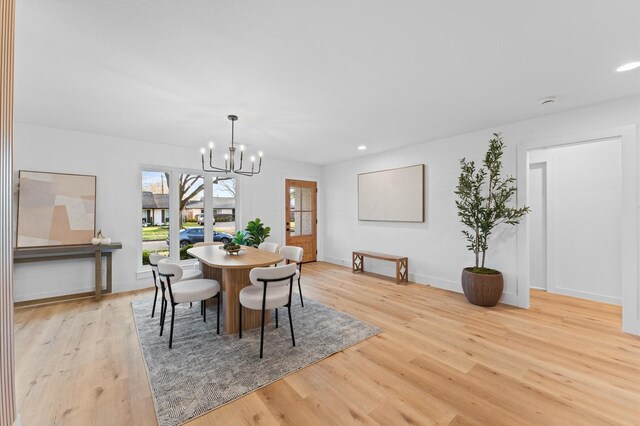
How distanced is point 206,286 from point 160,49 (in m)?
2.22

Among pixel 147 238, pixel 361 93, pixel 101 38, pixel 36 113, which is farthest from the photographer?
pixel 147 238

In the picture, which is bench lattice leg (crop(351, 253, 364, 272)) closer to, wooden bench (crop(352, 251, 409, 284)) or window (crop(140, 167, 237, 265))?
wooden bench (crop(352, 251, 409, 284))

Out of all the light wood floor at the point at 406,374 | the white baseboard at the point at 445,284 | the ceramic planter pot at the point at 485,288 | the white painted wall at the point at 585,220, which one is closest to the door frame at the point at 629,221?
the light wood floor at the point at 406,374

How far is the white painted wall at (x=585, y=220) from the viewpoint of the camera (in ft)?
11.9

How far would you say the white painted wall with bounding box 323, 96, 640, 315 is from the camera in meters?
3.18

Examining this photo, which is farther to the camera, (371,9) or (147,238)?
(147,238)

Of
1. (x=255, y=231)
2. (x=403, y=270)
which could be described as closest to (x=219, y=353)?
(x=255, y=231)

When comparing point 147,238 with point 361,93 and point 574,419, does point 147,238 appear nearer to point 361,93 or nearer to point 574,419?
point 361,93

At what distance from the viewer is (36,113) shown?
127 inches

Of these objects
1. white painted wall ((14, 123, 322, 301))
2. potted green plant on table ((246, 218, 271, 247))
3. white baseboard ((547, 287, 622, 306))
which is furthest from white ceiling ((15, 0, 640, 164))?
white baseboard ((547, 287, 622, 306))

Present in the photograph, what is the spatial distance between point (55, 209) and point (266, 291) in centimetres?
364

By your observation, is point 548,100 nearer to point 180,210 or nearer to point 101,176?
point 180,210

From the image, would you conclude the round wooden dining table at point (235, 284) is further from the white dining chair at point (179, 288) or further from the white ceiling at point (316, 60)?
the white ceiling at point (316, 60)

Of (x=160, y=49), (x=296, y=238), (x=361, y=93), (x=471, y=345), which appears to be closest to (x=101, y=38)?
(x=160, y=49)
